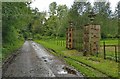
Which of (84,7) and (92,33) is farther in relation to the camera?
(84,7)

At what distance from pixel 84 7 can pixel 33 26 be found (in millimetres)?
33229

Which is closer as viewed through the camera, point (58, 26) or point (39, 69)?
point (39, 69)

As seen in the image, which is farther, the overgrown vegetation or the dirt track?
the overgrown vegetation

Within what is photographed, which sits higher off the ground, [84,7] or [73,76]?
[84,7]

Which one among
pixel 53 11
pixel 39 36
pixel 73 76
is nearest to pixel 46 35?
pixel 39 36

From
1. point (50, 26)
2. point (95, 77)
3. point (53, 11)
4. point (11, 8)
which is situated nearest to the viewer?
point (95, 77)

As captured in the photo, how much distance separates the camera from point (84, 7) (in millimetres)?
66812

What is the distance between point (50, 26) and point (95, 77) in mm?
78194

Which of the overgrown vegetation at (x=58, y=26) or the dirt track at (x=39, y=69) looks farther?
the overgrown vegetation at (x=58, y=26)

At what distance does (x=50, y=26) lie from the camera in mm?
86938

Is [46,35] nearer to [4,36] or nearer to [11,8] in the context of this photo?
[4,36]

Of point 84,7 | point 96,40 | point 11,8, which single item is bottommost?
point 96,40

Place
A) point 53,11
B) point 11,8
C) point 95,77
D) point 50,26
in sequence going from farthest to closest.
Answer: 1. point 53,11
2. point 50,26
3. point 11,8
4. point 95,77

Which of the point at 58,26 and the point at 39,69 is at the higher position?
the point at 58,26
